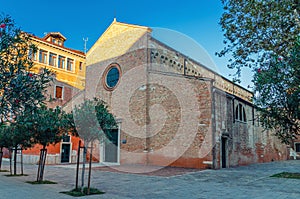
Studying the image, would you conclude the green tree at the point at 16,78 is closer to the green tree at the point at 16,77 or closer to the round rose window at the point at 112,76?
the green tree at the point at 16,77

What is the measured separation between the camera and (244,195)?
7.98 metres

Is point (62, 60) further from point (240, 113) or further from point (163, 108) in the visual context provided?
point (240, 113)

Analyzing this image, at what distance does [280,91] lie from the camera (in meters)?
10.9

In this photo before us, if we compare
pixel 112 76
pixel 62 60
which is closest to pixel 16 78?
pixel 112 76

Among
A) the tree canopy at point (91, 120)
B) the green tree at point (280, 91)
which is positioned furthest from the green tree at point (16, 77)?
the green tree at point (280, 91)

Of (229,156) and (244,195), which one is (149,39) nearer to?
(229,156)

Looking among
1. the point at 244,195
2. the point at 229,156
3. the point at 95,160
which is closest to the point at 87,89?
the point at 95,160

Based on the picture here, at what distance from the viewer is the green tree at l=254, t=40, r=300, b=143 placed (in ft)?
31.7

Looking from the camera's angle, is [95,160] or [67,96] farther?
[67,96]

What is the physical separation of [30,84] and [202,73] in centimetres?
2193

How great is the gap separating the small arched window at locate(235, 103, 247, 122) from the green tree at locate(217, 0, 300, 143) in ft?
22.7

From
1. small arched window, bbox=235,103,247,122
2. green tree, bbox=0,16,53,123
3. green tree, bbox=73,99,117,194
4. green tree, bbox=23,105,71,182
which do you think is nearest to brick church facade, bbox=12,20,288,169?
small arched window, bbox=235,103,247,122

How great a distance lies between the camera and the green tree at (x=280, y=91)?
9648mm

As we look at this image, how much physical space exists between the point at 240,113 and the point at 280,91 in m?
10.7
